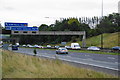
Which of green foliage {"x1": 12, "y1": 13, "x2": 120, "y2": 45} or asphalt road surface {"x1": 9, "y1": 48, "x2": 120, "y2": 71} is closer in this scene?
asphalt road surface {"x1": 9, "y1": 48, "x2": 120, "y2": 71}

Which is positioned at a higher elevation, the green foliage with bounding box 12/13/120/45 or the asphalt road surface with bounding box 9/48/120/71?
the green foliage with bounding box 12/13/120/45

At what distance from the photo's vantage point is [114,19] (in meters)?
115

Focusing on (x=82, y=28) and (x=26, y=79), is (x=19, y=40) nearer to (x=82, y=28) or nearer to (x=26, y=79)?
(x=82, y=28)

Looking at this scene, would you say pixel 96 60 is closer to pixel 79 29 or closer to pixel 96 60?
pixel 96 60

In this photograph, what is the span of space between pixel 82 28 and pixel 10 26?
64775mm

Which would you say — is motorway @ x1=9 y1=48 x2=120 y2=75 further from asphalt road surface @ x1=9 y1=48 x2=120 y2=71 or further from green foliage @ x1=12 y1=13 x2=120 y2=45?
green foliage @ x1=12 y1=13 x2=120 y2=45

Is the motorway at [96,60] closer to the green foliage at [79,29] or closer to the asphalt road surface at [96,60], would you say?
the asphalt road surface at [96,60]

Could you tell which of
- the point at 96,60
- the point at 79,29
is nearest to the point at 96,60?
the point at 96,60

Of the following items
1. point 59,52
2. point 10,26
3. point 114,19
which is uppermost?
point 114,19

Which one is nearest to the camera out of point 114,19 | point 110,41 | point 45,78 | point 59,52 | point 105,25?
point 45,78

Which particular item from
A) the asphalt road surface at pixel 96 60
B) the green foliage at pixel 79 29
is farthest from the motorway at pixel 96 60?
the green foliage at pixel 79 29

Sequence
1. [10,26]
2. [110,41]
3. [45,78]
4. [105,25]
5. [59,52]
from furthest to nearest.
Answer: [105,25] < [110,41] < [10,26] < [59,52] < [45,78]

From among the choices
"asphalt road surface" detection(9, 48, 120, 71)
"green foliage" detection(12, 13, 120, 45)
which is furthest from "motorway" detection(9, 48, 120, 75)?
"green foliage" detection(12, 13, 120, 45)

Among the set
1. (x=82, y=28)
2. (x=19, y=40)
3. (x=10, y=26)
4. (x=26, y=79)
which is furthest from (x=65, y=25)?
(x=26, y=79)
